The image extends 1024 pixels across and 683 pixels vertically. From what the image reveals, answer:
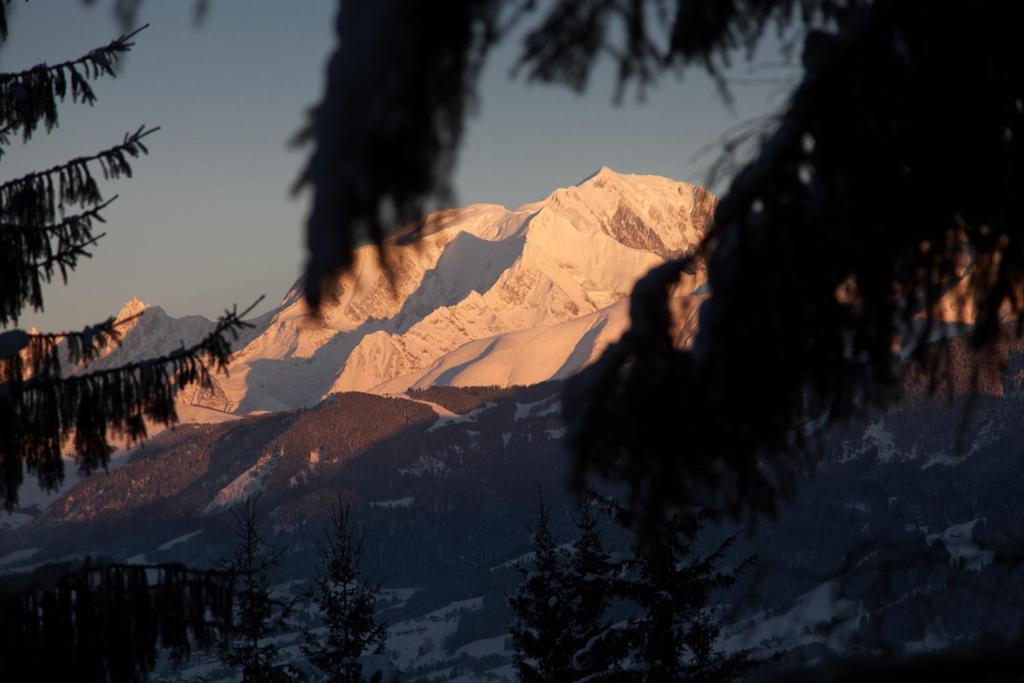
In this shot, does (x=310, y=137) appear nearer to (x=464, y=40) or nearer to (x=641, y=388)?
(x=464, y=40)

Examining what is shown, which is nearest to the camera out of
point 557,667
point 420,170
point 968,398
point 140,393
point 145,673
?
point 420,170

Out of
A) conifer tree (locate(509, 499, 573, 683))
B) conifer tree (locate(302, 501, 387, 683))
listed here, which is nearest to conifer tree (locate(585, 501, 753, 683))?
conifer tree (locate(509, 499, 573, 683))

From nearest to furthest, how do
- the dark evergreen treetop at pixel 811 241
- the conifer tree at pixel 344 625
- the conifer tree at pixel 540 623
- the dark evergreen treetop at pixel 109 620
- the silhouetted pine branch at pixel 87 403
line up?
the dark evergreen treetop at pixel 811 241 → the dark evergreen treetop at pixel 109 620 → the silhouetted pine branch at pixel 87 403 → the conifer tree at pixel 540 623 → the conifer tree at pixel 344 625

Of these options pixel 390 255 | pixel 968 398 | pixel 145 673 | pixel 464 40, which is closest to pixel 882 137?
pixel 968 398

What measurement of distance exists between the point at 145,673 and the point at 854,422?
5262 mm

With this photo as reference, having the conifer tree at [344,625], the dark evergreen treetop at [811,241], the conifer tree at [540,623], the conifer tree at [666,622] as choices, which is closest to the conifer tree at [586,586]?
the conifer tree at [666,622]

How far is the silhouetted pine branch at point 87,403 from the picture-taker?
25.2 ft

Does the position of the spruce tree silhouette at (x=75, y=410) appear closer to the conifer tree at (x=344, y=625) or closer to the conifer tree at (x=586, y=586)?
the conifer tree at (x=586, y=586)

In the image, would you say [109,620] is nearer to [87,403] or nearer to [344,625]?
[87,403]

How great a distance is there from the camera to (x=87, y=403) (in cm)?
778

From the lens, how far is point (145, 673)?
7156 millimetres

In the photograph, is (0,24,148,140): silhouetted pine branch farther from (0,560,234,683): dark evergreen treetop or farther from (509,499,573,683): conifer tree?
(509,499,573,683): conifer tree

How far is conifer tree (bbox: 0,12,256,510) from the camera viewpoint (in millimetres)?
7734

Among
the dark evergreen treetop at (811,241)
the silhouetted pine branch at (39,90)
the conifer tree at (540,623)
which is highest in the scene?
the silhouetted pine branch at (39,90)
